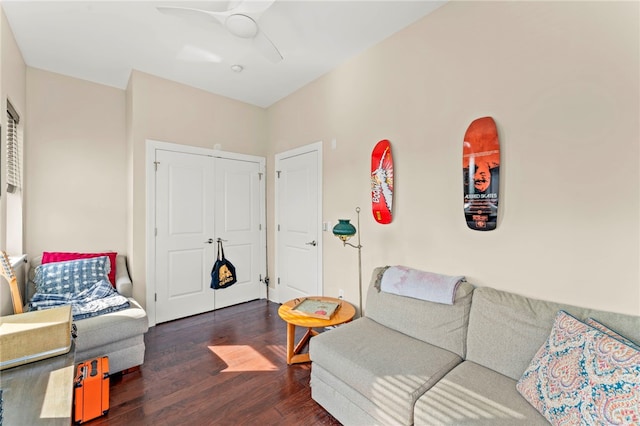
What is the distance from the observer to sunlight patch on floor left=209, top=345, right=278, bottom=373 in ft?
7.82

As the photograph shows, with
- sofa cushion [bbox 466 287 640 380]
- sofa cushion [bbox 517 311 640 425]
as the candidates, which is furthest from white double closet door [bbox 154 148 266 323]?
sofa cushion [bbox 517 311 640 425]

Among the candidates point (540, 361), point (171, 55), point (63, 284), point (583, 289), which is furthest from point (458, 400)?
point (171, 55)

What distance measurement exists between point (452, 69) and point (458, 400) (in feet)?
7.03

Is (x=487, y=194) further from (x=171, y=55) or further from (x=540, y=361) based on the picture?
(x=171, y=55)

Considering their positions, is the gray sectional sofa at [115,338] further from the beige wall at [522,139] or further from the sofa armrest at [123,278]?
the beige wall at [522,139]

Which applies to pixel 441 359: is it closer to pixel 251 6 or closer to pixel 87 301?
pixel 251 6

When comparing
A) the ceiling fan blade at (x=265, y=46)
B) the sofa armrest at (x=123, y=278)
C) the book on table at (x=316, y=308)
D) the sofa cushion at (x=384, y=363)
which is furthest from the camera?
the sofa armrest at (x=123, y=278)

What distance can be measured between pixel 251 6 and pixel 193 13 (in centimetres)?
38

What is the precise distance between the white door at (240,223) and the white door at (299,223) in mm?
330

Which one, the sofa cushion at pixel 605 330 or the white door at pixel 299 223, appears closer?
the sofa cushion at pixel 605 330

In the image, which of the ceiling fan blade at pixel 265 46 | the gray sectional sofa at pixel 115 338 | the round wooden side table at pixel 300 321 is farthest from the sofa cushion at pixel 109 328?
the ceiling fan blade at pixel 265 46

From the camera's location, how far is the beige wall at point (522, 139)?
1509 millimetres

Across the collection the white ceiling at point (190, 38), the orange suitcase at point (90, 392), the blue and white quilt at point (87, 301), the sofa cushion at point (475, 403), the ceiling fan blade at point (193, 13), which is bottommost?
the orange suitcase at point (90, 392)

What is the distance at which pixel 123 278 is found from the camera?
3025 millimetres
